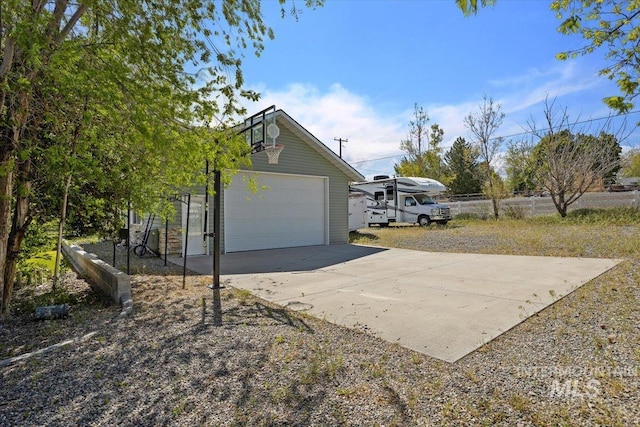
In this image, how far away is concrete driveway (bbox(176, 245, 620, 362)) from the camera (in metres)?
4.02

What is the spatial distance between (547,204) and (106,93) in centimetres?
2126

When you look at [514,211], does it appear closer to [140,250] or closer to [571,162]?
[571,162]

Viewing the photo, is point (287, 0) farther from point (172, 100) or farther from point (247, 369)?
point (247, 369)

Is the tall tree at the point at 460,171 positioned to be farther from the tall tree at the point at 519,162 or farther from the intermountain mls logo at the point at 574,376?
the intermountain mls logo at the point at 574,376

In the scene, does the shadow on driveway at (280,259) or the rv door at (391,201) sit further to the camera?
the rv door at (391,201)

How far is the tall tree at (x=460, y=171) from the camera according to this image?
3425cm

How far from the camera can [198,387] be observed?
2.74m

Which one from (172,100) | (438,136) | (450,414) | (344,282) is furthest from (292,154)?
(438,136)

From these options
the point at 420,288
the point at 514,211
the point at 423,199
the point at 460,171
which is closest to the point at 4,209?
the point at 420,288

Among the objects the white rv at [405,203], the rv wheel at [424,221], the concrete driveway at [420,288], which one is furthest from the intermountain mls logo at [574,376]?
the rv wheel at [424,221]

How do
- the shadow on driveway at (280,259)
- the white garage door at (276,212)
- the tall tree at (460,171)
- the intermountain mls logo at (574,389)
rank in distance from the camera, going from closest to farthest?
1. the intermountain mls logo at (574,389)
2. the shadow on driveway at (280,259)
3. the white garage door at (276,212)
4. the tall tree at (460,171)

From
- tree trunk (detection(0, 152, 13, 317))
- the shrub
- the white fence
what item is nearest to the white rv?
the white fence

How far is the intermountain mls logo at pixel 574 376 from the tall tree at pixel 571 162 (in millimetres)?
16588

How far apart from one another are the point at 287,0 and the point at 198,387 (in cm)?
432
